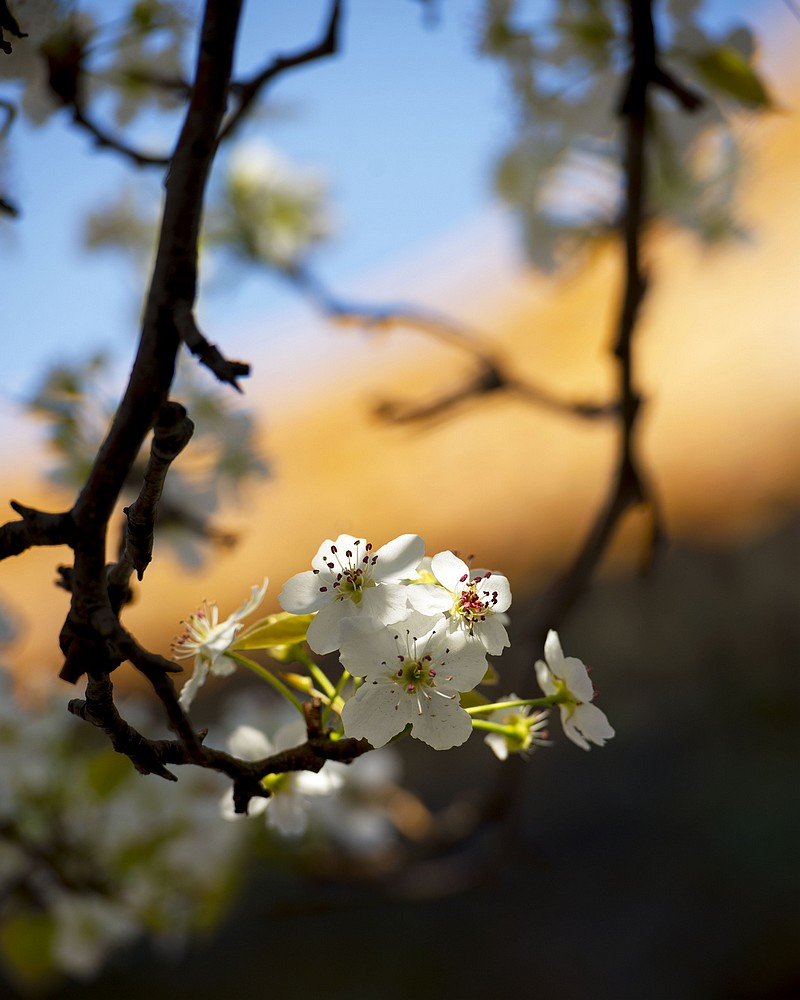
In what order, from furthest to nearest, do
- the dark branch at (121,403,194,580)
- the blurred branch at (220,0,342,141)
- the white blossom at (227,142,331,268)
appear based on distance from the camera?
the white blossom at (227,142,331,268) < the blurred branch at (220,0,342,141) < the dark branch at (121,403,194,580)

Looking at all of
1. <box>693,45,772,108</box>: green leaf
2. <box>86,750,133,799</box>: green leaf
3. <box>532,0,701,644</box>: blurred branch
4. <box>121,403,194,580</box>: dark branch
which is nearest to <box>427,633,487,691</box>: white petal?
<box>121,403,194,580</box>: dark branch

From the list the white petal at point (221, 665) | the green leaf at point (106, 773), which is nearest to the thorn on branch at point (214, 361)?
the white petal at point (221, 665)

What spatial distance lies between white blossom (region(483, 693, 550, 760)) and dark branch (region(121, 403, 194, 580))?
18 cm

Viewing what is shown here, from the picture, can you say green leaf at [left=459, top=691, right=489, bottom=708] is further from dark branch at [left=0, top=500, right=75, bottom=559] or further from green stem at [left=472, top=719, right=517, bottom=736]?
dark branch at [left=0, top=500, right=75, bottom=559]

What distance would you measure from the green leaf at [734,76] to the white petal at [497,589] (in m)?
0.48

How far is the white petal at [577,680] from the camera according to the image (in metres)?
0.39

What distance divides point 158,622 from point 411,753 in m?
1.53

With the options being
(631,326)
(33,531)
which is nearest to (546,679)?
(33,531)

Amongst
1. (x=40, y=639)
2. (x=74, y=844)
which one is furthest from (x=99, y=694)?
(x=40, y=639)

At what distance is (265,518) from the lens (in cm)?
415

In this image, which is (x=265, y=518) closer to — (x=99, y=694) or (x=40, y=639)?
(x=40, y=639)

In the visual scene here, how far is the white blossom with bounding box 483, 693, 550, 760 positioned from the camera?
1.40ft

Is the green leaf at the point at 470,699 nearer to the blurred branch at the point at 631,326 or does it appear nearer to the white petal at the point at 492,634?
the white petal at the point at 492,634

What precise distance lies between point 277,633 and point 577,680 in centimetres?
13
